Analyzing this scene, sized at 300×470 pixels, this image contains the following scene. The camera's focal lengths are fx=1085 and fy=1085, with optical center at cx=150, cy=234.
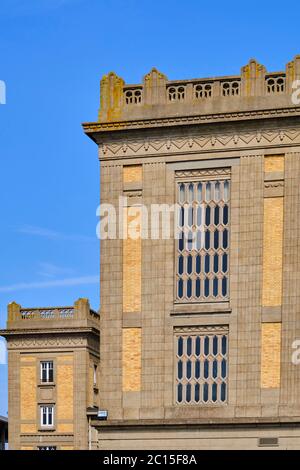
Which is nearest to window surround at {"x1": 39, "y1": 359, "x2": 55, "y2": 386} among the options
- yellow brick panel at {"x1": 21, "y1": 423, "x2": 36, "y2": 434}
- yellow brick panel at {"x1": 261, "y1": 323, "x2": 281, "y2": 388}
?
yellow brick panel at {"x1": 21, "y1": 423, "x2": 36, "y2": 434}

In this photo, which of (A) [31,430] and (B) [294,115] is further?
(A) [31,430]

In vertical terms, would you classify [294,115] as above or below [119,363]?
above

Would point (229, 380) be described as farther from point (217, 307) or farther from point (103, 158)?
point (103, 158)

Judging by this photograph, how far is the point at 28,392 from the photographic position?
7925 centimetres

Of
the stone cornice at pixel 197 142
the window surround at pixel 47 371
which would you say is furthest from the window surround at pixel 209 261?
the window surround at pixel 47 371

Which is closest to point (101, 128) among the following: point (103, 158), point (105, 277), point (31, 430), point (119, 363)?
point (103, 158)

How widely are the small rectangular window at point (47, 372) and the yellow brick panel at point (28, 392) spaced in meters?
0.67

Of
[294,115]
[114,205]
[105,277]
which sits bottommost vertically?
[105,277]

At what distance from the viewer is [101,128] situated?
50.8m

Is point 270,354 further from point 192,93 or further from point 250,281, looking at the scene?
point 192,93

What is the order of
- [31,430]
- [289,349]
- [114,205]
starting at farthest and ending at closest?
1. [31,430]
2. [114,205]
3. [289,349]

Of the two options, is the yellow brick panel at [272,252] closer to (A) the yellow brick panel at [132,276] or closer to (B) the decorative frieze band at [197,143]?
(B) the decorative frieze band at [197,143]

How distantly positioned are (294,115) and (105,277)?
447 inches

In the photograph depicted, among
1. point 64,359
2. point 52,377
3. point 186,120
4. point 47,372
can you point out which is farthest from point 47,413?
point 186,120
